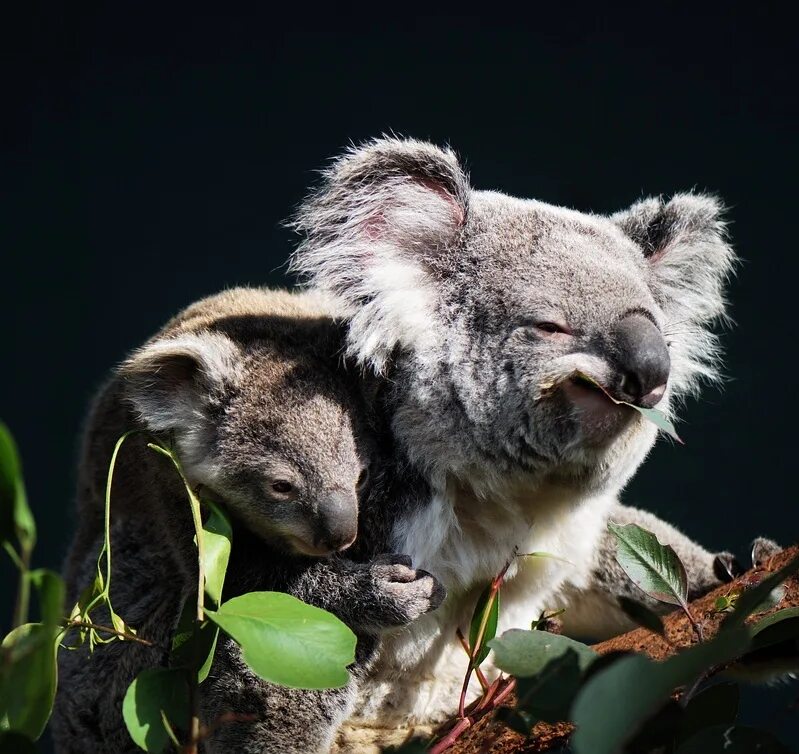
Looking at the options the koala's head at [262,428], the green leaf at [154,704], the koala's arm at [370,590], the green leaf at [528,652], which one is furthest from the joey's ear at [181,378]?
the green leaf at [528,652]

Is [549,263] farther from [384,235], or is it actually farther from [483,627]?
[483,627]

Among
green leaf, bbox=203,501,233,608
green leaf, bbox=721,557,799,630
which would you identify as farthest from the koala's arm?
green leaf, bbox=721,557,799,630

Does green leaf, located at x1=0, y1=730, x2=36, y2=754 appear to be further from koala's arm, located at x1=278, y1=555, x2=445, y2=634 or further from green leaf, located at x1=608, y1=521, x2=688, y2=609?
green leaf, located at x1=608, y1=521, x2=688, y2=609

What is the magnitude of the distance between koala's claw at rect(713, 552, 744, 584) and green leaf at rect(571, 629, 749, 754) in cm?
117

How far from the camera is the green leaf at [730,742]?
0.97 m

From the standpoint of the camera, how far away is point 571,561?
1.82 meters

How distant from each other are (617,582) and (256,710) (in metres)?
0.85

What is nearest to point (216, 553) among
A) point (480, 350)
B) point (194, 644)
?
point (194, 644)

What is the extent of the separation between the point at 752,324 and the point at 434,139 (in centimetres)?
115

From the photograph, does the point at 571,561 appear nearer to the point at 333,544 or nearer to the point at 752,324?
the point at 333,544

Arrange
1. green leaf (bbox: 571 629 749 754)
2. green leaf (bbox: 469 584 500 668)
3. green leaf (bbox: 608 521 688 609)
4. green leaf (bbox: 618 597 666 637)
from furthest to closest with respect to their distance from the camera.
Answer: green leaf (bbox: 469 584 500 668) → green leaf (bbox: 608 521 688 609) → green leaf (bbox: 618 597 666 637) → green leaf (bbox: 571 629 749 754)

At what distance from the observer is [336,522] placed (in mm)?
1374

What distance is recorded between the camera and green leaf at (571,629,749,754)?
0.73m

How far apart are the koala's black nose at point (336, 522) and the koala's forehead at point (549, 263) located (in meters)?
0.38
